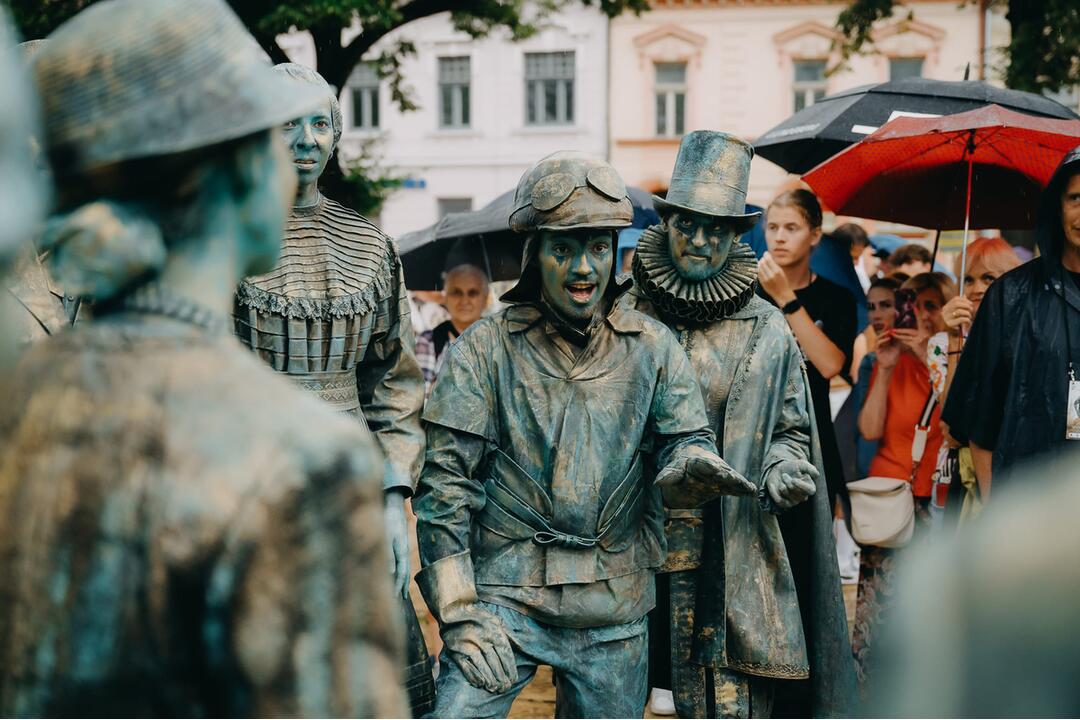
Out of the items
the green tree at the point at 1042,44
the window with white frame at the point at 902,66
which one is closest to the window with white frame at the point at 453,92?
the window with white frame at the point at 902,66

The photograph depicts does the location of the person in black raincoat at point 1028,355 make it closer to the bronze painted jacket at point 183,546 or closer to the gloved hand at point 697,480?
the gloved hand at point 697,480

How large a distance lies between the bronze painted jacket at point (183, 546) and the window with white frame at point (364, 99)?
2812 centimetres

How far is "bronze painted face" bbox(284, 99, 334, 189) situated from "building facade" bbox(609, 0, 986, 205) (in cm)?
2424

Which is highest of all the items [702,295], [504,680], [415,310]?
[702,295]

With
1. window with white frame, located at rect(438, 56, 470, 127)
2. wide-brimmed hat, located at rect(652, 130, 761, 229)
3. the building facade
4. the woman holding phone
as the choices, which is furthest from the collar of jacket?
window with white frame, located at rect(438, 56, 470, 127)

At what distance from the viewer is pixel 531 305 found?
153 inches

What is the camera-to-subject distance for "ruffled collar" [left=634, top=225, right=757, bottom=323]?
436 centimetres

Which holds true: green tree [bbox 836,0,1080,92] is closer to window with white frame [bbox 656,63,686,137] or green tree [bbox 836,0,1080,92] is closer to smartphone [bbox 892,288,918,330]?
smartphone [bbox 892,288,918,330]

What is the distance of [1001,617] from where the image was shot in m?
1.25

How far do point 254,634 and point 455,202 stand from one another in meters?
27.9

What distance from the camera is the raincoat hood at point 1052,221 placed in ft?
15.4

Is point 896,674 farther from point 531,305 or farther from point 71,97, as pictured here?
point 531,305

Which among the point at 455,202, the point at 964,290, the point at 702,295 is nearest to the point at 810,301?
the point at 964,290

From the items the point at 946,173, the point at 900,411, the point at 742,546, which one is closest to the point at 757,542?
the point at 742,546
